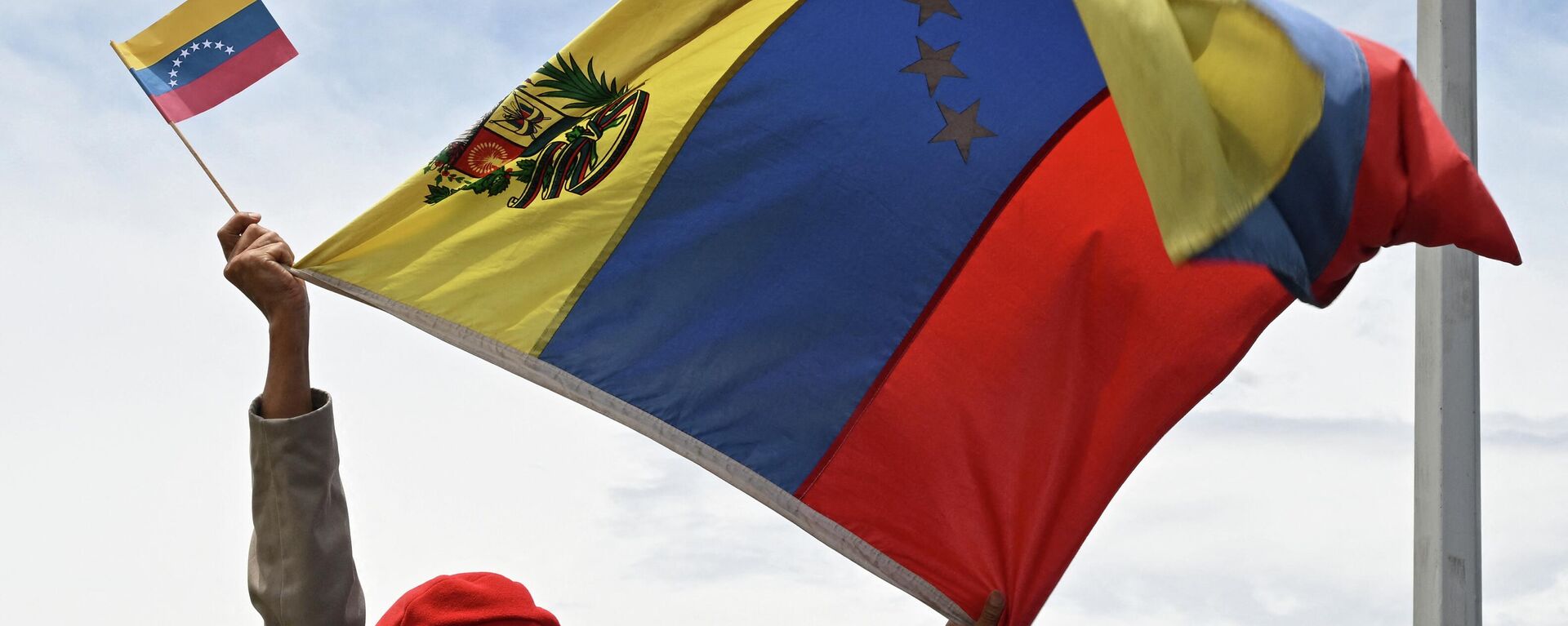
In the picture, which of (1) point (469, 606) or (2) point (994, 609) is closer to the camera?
(1) point (469, 606)

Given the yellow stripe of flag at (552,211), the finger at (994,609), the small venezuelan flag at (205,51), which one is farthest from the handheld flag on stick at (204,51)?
the finger at (994,609)

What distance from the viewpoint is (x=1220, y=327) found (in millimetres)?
2760

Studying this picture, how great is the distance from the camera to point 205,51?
10.4 ft

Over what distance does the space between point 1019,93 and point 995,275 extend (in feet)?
1.26

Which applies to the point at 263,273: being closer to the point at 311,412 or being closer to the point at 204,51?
the point at 311,412

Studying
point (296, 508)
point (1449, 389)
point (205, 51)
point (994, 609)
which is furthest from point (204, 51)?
point (1449, 389)

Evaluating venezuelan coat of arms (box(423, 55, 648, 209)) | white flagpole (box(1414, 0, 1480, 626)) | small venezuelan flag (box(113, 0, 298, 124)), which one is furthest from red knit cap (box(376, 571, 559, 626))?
white flagpole (box(1414, 0, 1480, 626))

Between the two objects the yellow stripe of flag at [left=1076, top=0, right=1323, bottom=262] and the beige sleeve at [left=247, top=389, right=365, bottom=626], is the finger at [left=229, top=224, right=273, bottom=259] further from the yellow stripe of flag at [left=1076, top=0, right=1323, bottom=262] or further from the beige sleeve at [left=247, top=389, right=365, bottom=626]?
the yellow stripe of flag at [left=1076, top=0, right=1323, bottom=262]

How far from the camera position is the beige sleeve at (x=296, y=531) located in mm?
2199

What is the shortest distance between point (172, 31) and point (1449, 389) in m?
3.10

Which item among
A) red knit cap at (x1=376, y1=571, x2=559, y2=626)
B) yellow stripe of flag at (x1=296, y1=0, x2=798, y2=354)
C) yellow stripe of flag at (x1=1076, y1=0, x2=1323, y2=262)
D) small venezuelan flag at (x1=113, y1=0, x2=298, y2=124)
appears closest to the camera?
yellow stripe of flag at (x1=1076, y1=0, x2=1323, y2=262)

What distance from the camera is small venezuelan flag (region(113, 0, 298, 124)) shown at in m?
3.14

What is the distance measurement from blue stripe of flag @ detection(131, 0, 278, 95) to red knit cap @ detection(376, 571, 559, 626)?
1.55 metres

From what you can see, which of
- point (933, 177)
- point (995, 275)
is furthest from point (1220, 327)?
point (933, 177)
